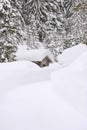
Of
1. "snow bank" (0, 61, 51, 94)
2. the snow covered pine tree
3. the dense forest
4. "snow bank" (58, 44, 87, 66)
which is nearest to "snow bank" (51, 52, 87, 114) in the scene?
"snow bank" (0, 61, 51, 94)

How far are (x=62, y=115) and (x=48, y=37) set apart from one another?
23991 millimetres

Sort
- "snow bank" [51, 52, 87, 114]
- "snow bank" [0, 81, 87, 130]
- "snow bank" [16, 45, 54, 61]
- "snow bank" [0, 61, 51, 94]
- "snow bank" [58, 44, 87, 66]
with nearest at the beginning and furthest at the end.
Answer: "snow bank" [0, 81, 87, 130] → "snow bank" [51, 52, 87, 114] → "snow bank" [0, 61, 51, 94] → "snow bank" [58, 44, 87, 66] → "snow bank" [16, 45, 54, 61]

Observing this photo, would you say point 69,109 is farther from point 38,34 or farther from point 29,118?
point 38,34

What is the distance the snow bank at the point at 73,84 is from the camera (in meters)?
4.11

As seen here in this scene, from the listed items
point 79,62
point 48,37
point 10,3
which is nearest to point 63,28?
point 48,37

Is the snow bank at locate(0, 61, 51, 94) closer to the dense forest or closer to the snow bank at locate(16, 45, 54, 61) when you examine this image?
the snow bank at locate(16, 45, 54, 61)

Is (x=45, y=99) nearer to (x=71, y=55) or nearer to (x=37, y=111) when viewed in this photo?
(x=37, y=111)

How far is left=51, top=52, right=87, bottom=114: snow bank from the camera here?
4.11 metres

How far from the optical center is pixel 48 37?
2775cm

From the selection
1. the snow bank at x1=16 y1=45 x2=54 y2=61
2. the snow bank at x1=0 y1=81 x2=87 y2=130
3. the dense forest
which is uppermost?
the snow bank at x1=0 y1=81 x2=87 y2=130

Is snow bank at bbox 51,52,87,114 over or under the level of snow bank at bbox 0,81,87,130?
over

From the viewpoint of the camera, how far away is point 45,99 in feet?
14.0

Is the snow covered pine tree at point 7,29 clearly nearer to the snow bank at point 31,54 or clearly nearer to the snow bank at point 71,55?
the snow bank at point 31,54

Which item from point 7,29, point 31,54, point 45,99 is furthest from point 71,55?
point 31,54
